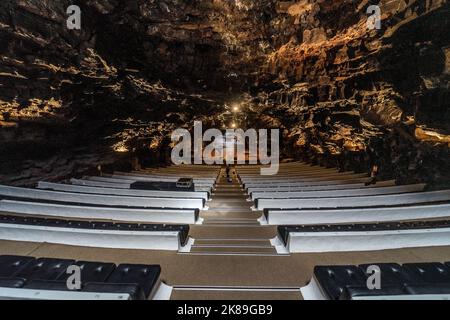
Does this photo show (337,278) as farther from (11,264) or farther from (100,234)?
(11,264)

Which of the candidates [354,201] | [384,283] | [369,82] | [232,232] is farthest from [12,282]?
[369,82]

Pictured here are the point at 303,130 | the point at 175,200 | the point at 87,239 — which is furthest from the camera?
the point at 303,130

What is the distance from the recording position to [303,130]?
18484 millimetres

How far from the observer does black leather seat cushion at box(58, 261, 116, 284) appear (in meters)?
2.91

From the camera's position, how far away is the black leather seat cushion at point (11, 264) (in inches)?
117

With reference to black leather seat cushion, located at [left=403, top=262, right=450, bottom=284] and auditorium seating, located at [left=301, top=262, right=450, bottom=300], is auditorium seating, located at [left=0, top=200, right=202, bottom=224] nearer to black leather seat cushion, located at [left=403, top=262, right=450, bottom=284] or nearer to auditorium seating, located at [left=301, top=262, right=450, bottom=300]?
auditorium seating, located at [left=301, top=262, right=450, bottom=300]

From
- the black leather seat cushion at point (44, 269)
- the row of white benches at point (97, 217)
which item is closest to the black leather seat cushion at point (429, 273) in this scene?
the row of white benches at point (97, 217)

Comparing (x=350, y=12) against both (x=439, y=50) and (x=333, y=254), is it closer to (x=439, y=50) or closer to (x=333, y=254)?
(x=439, y=50)

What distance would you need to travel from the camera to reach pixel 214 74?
1368 centimetres

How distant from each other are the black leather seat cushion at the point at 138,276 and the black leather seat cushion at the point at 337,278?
217 cm

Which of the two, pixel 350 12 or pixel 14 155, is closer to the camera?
pixel 14 155

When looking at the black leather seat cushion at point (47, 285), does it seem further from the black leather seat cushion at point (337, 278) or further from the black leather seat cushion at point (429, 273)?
the black leather seat cushion at point (429, 273)
